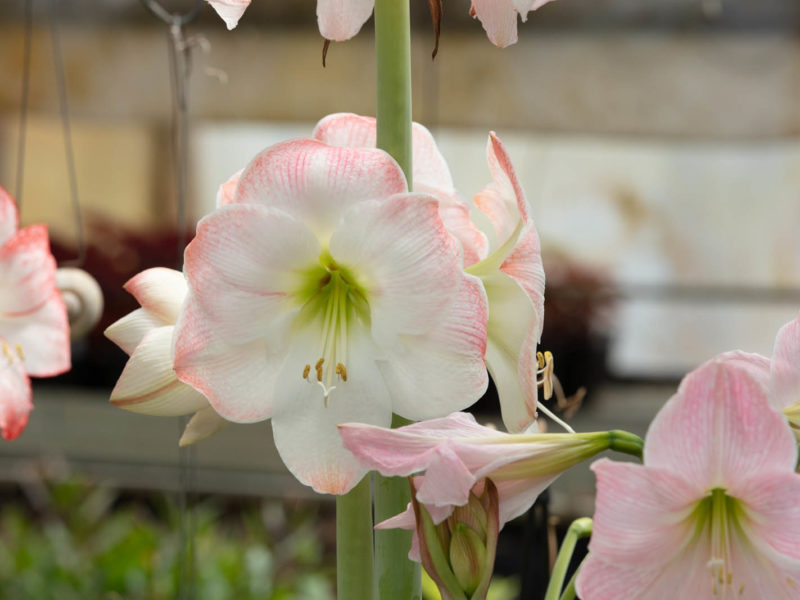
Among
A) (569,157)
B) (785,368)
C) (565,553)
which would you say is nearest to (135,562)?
(565,553)

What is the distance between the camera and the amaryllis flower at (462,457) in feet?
0.68

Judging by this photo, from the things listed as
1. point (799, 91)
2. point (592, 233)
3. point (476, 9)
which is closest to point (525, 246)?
point (476, 9)

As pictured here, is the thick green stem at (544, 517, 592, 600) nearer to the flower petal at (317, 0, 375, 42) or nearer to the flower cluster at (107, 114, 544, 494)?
the flower cluster at (107, 114, 544, 494)

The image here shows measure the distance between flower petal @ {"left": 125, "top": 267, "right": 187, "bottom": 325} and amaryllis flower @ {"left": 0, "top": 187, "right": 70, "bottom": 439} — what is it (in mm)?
123

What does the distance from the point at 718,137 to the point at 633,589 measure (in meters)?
2.52

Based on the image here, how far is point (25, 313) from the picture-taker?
401mm

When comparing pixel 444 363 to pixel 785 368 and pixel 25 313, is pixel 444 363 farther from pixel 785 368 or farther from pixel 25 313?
pixel 25 313

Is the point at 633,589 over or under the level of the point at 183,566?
over

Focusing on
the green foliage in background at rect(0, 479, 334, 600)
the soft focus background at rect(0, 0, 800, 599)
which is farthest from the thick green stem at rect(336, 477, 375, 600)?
the soft focus background at rect(0, 0, 800, 599)

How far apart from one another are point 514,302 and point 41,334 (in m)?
0.24

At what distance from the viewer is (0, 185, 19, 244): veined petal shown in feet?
1.27

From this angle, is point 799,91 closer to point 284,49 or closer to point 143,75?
point 284,49

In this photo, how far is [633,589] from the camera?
219mm

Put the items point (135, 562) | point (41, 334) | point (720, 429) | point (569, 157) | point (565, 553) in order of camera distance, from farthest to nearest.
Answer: point (569, 157), point (135, 562), point (41, 334), point (565, 553), point (720, 429)
